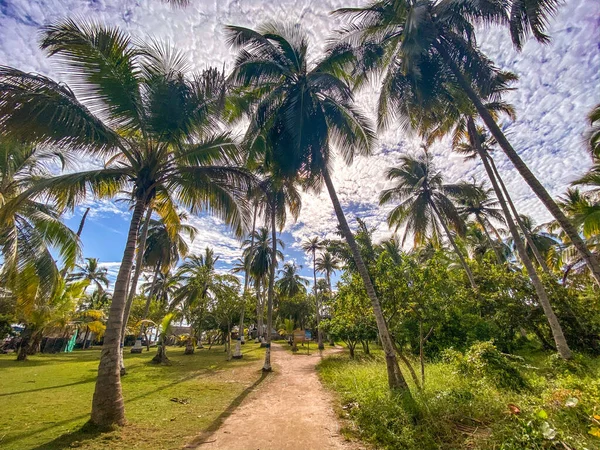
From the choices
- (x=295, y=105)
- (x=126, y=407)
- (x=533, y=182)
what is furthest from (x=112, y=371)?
(x=533, y=182)

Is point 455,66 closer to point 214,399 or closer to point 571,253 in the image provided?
point 214,399

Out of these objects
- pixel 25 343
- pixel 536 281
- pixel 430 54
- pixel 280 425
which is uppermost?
pixel 430 54

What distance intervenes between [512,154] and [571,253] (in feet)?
43.2

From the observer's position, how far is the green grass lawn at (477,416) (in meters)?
3.56

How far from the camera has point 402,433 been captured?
477cm

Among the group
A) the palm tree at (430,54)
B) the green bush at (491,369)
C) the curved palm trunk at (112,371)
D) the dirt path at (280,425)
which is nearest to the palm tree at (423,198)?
the palm tree at (430,54)

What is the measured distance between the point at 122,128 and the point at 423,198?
16.5 metres

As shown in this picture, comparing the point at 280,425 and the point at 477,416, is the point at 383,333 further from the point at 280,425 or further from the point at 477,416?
the point at 280,425

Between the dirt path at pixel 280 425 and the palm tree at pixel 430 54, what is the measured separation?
7223 millimetres

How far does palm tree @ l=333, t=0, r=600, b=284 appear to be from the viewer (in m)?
7.04

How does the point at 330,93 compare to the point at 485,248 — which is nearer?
the point at 330,93

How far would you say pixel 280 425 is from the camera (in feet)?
19.0

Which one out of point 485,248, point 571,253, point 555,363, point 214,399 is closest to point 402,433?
point 214,399

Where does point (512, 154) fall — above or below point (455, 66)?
below
